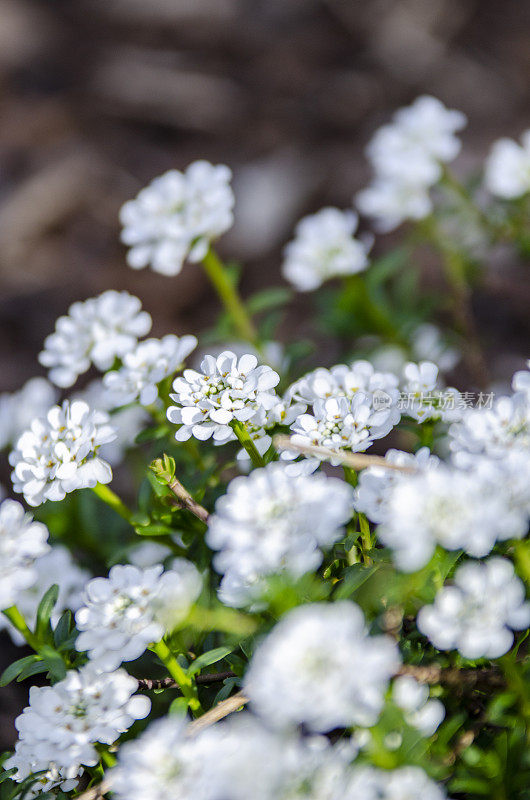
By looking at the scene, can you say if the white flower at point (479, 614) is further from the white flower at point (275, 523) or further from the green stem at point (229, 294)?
the green stem at point (229, 294)

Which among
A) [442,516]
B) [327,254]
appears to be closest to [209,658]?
[442,516]

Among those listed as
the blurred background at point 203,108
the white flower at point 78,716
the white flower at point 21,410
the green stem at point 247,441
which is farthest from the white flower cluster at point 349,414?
the blurred background at point 203,108

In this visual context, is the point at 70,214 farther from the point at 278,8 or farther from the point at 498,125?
the point at 498,125

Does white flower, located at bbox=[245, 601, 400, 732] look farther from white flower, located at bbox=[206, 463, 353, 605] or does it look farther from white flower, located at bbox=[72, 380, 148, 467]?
white flower, located at bbox=[72, 380, 148, 467]

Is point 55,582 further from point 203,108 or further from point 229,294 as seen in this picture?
point 203,108

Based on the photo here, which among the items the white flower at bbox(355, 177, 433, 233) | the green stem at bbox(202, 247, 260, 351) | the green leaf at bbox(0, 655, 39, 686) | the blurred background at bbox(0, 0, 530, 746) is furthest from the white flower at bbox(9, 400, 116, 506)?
the blurred background at bbox(0, 0, 530, 746)
